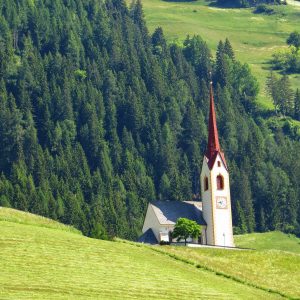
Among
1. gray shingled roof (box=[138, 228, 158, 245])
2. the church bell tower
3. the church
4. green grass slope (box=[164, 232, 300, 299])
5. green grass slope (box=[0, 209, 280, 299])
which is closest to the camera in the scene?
green grass slope (box=[0, 209, 280, 299])

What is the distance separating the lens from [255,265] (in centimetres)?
9888

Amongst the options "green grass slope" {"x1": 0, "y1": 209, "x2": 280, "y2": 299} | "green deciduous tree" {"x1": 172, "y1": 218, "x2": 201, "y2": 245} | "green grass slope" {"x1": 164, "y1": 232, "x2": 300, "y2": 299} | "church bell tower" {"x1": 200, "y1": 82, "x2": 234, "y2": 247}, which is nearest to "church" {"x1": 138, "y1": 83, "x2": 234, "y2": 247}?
"church bell tower" {"x1": 200, "y1": 82, "x2": 234, "y2": 247}

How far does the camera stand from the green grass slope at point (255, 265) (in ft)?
290

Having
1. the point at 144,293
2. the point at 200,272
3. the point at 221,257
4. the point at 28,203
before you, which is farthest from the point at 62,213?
the point at 144,293

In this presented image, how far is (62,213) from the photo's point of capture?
6811 inches

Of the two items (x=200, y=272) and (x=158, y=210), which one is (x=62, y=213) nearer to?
(x=158, y=210)

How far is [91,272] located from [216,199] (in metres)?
53.3

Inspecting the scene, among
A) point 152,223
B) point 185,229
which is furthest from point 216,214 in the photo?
point 185,229

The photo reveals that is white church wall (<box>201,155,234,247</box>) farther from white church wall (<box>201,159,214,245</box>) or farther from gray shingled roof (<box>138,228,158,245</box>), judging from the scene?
gray shingled roof (<box>138,228,158,245</box>)

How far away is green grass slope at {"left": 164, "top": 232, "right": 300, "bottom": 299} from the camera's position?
290ft

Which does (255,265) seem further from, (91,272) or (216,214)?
(216,214)

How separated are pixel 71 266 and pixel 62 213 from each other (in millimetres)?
94907

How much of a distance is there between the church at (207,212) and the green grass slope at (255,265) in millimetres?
21504

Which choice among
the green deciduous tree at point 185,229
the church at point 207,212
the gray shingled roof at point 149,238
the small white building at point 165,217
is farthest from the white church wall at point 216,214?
the green deciduous tree at point 185,229
